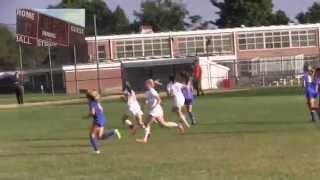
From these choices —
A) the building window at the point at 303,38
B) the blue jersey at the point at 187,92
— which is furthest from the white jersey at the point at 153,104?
the building window at the point at 303,38

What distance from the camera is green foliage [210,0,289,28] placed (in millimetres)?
124531

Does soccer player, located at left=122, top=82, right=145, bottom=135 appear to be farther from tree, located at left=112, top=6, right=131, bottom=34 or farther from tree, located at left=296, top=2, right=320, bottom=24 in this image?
tree, located at left=296, top=2, right=320, bottom=24

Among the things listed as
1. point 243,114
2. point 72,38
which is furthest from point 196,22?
point 243,114

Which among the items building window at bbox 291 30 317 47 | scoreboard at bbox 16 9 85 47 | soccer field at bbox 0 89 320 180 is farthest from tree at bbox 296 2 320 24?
soccer field at bbox 0 89 320 180

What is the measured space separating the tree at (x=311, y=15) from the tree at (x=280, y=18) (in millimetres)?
9673

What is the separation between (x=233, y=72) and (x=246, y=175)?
219 ft

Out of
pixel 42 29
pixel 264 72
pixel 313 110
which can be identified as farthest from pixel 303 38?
pixel 313 110

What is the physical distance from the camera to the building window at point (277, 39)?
97.1 m

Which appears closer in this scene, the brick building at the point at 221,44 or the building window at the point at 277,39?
the brick building at the point at 221,44

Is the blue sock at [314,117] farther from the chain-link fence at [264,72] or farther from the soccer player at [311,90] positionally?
the chain-link fence at [264,72]

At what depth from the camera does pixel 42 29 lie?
194 feet

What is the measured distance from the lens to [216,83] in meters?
73.2

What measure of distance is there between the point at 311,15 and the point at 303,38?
62.9 m

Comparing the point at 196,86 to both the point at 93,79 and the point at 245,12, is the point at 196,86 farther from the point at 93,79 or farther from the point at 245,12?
the point at 245,12
